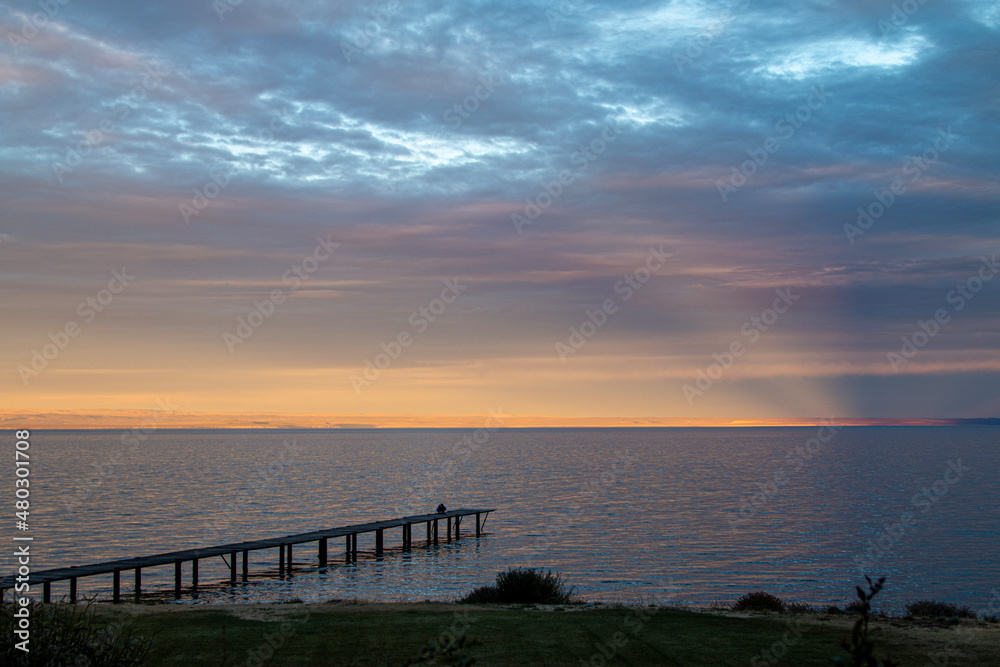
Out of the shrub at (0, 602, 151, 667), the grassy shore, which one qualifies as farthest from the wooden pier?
the shrub at (0, 602, 151, 667)

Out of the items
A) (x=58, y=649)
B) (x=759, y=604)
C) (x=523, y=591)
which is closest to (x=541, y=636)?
(x=523, y=591)

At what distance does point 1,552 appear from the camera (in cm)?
4431

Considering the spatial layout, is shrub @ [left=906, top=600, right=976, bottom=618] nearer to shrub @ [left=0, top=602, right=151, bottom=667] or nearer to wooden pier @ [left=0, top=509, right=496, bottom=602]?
shrub @ [left=0, top=602, right=151, bottom=667]

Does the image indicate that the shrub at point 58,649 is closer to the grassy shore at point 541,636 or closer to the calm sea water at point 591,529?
the grassy shore at point 541,636

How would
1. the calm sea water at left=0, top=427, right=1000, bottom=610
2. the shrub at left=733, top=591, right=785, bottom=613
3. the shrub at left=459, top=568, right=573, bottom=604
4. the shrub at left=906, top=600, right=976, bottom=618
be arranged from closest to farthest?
the shrub at left=906, top=600, right=976, bottom=618 → the shrub at left=733, top=591, right=785, bottom=613 → the shrub at left=459, top=568, right=573, bottom=604 → the calm sea water at left=0, top=427, right=1000, bottom=610

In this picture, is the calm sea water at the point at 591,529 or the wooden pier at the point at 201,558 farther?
the calm sea water at the point at 591,529

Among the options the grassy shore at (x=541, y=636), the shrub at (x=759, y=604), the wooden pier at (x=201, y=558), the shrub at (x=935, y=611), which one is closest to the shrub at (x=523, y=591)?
the grassy shore at (x=541, y=636)

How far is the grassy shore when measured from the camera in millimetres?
15875

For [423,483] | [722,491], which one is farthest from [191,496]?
[722,491]

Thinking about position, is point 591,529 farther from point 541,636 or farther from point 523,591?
point 541,636

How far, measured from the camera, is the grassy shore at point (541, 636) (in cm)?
1588

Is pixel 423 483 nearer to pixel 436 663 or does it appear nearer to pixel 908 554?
pixel 908 554

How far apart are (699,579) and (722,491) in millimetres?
49460

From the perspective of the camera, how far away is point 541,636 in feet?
58.1
